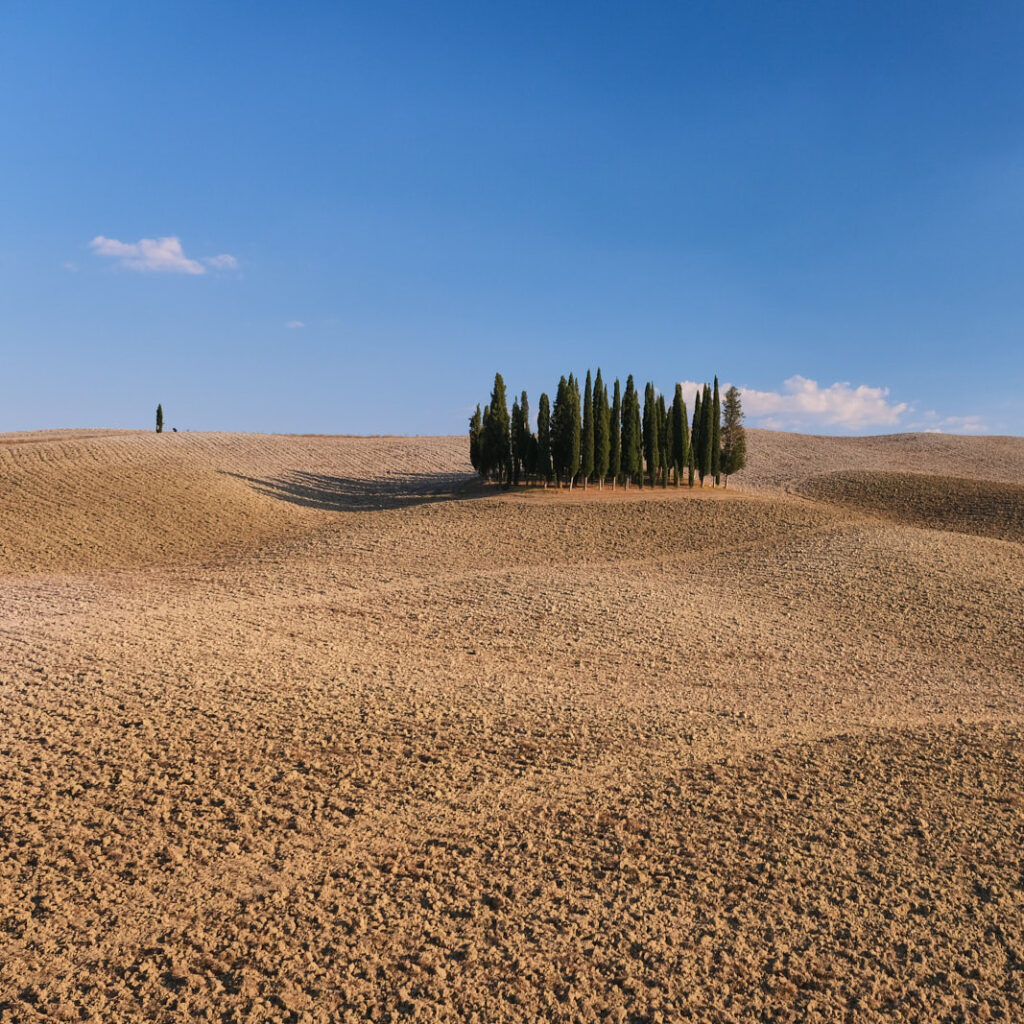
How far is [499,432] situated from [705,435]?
13214 mm

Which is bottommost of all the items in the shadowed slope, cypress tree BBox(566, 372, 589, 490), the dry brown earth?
the dry brown earth

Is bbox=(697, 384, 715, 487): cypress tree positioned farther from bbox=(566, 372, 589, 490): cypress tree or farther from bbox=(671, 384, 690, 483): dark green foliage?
bbox=(566, 372, 589, 490): cypress tree

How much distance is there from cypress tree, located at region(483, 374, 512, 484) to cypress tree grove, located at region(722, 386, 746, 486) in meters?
14.8

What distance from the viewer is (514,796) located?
945cm

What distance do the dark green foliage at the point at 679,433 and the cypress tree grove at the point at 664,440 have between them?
57 centimetres

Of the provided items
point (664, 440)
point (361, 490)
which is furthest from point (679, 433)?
point (361, 490)

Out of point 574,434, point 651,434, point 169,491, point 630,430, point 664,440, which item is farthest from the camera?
point 664,440

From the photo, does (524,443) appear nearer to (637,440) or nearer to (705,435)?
(637,440)

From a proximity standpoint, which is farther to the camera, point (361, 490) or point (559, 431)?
point (361, 490)

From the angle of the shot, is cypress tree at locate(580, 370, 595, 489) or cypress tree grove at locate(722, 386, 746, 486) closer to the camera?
cypress tree at locate(580, 370, 595, 489)

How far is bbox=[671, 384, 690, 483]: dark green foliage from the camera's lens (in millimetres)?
46844

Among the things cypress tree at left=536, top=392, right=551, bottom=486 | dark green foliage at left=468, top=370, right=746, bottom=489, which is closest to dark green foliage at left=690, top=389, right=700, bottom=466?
dark green foliage at left=468, top=370, right=746, bottom=489

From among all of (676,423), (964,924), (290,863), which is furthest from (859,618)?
(676,423)

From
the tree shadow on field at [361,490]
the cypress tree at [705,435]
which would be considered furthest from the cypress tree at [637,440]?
the tree shadow on field at [361,490]
